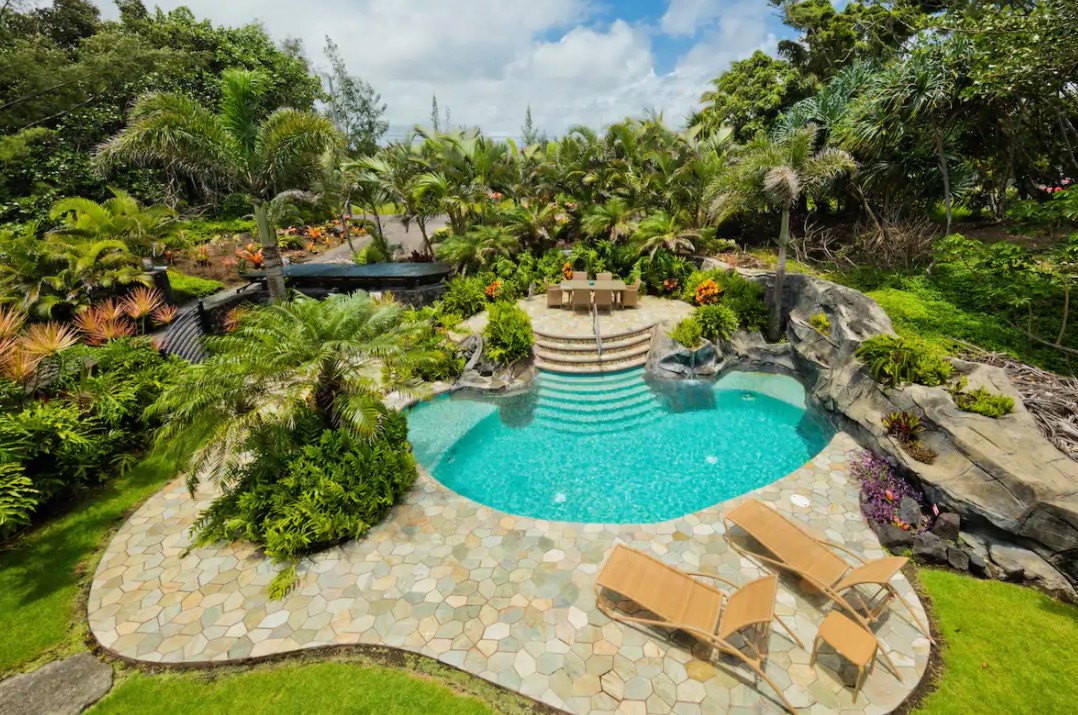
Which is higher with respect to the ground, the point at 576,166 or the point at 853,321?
the point at 576,166

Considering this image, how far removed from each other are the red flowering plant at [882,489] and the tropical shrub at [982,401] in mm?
1582

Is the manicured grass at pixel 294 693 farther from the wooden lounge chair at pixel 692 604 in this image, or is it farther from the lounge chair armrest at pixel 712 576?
the lounge chair armrest at pixel 712 576

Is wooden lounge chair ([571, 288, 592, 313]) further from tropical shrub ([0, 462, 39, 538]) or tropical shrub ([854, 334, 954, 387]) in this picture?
tropical shrub ([0, 462, 39, 538])

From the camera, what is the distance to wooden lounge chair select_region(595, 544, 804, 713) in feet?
17.7

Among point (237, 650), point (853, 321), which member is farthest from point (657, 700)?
point (853, 321)

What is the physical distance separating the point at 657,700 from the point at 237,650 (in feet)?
17.7

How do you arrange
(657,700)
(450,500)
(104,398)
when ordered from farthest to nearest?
1. (104,398)
2. (450,500)
3. (657,700)

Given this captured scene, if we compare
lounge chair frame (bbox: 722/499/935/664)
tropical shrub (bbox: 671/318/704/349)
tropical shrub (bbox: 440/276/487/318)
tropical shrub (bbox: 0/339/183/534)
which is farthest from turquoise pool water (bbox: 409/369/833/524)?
tropical shrub (bbox: 0/339/183/534)

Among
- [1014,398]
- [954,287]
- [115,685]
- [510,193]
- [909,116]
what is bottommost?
[115,685]

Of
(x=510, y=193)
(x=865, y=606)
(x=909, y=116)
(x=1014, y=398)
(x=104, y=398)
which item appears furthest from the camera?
(x=510, y=193)

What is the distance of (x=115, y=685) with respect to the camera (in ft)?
18.3

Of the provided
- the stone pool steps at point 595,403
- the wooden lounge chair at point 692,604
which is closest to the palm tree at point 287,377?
the wooden lounge chair at point 692,604

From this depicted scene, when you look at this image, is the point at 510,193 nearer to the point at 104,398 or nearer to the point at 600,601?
the point at 104,398

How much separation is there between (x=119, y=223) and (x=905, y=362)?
Answer: 2156 centimetres
